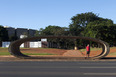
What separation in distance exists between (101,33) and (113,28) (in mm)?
4143

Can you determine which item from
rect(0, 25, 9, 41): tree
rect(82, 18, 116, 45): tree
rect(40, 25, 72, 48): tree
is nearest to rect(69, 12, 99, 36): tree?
rect(40, 25, 72, 48): tree

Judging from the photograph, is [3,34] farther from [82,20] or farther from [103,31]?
[103,31]
